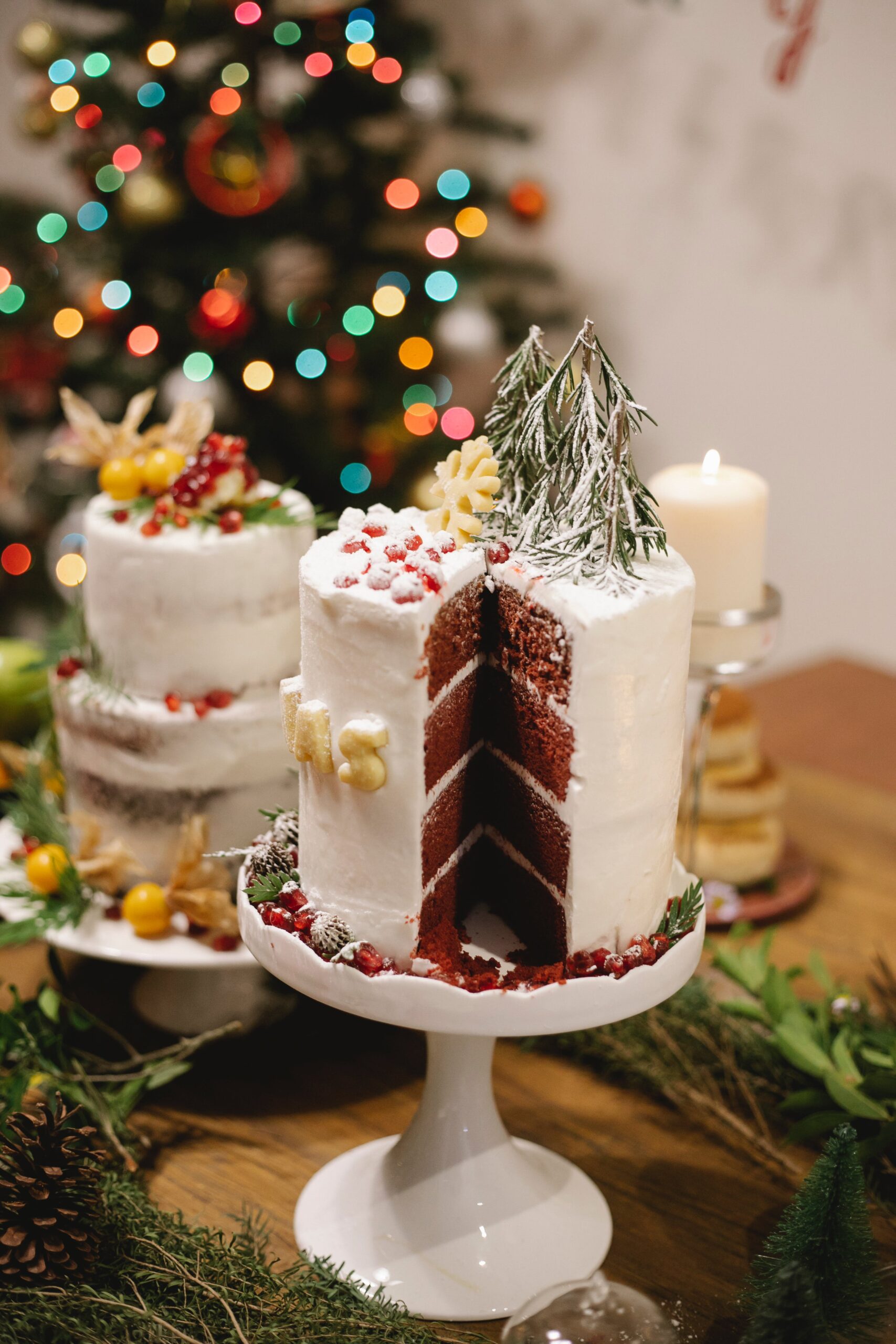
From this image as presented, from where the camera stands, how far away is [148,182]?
8.44ft

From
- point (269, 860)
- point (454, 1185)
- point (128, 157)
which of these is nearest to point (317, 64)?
point (128, 157)

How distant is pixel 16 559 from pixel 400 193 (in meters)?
1.30

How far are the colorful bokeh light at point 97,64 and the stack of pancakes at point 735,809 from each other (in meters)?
1.82

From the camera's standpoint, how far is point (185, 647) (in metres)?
1.41

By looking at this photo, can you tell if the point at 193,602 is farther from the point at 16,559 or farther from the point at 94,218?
the point at 16,559

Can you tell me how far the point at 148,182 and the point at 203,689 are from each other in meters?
1.56

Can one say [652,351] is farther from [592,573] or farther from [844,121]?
[592,573]

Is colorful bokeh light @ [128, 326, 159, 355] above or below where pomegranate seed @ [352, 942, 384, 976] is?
above

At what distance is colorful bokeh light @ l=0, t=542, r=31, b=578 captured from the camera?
314 centimetres

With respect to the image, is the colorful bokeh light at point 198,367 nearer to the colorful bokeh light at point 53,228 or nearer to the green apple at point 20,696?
the colorful bokeh light at point 53,228

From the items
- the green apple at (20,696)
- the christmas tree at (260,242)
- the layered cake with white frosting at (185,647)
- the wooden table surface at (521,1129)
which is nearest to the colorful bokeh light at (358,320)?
the christmas tree at (260,242)

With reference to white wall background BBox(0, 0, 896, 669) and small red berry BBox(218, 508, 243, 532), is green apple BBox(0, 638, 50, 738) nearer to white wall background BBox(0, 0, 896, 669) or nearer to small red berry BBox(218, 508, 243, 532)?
small red berry BBox(218, 508, 243, 532)

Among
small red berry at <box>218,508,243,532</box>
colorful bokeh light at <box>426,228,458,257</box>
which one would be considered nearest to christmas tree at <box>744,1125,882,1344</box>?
small red berry at <box>218,508,243,532</box>

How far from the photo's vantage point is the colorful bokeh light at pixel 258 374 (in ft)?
9.09
